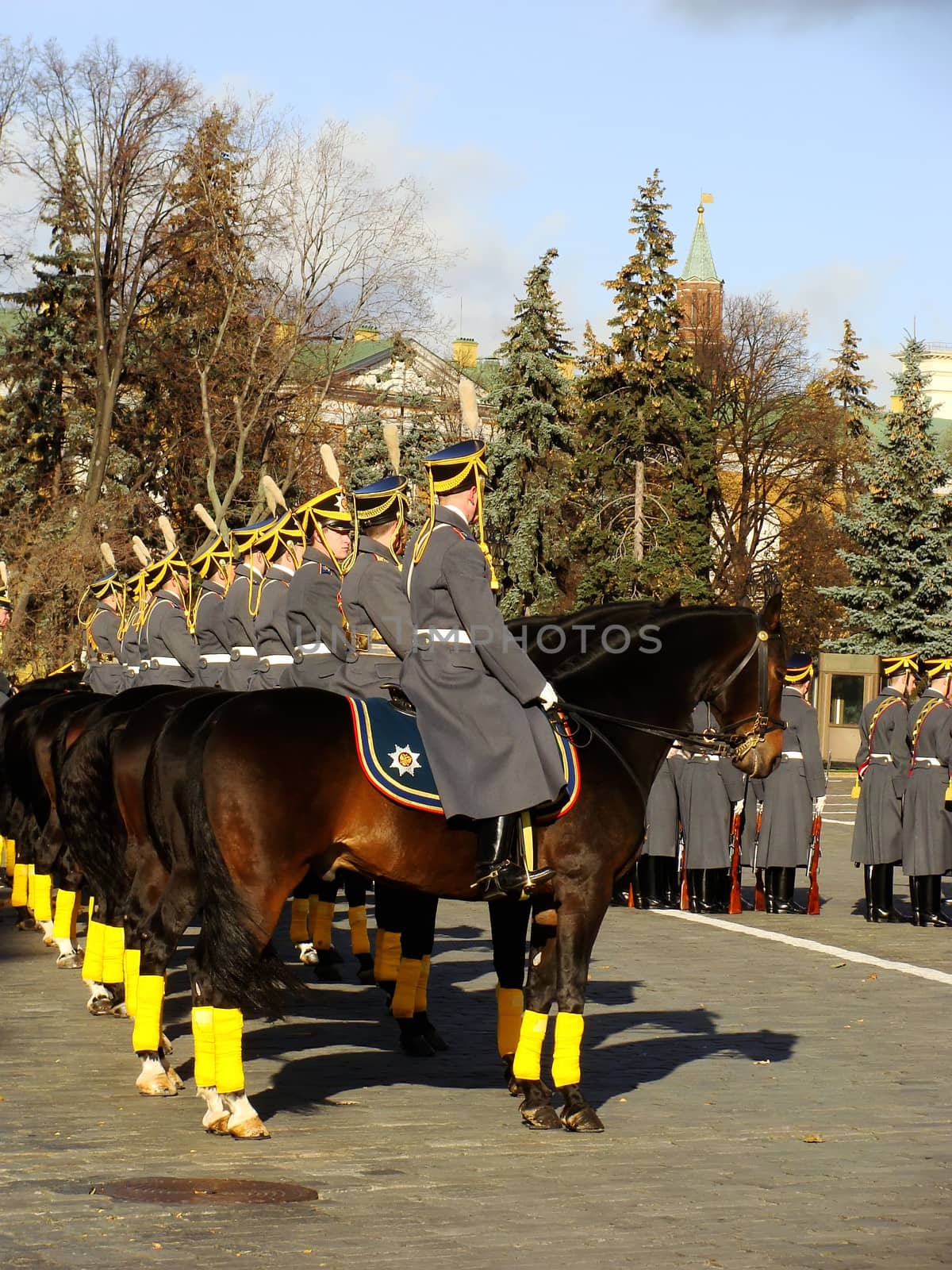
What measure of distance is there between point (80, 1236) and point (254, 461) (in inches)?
1559

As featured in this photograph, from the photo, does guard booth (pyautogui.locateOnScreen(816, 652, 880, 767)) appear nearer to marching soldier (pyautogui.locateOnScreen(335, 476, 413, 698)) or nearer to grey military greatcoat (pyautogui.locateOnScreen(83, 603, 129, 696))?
grey military greatcoat (pyautogui.locateOnScreen(83, 603, 129, 696))

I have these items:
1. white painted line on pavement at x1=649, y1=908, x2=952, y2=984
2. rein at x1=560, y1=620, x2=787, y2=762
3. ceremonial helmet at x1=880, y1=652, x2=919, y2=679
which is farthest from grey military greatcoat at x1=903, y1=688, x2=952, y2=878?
rein at x1=560, y1=620, x2=787, y2=762

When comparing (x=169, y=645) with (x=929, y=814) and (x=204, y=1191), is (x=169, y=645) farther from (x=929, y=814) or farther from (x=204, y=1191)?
(x=204, y=1191)

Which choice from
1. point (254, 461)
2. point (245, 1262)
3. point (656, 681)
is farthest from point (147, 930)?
point (254, 461)

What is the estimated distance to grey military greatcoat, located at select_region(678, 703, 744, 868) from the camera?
699 inches

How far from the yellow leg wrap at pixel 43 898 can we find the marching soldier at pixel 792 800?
7.15 meters

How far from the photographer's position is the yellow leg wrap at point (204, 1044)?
785cm

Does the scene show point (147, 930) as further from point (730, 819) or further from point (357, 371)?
point (357, 371)

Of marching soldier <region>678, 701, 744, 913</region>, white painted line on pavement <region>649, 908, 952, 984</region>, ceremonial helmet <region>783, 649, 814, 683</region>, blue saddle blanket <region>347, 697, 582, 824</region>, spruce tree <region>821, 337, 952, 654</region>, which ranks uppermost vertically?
spruce tree <region>821, 337, 952, 654</region>

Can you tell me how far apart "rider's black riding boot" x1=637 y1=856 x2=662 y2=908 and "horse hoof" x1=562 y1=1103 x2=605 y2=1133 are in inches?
408

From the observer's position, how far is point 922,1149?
7.74 m

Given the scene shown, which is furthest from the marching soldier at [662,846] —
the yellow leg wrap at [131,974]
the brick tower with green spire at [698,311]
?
the brick tower with green spire at [698,311]

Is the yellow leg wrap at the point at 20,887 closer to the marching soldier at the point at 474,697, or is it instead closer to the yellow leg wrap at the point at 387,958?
the yellow leg wrap at the point at 387,958

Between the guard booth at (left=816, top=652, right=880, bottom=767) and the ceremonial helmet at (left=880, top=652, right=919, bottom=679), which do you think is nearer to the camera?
the ceremonial helmet at (left=880, top=652, right=919, bottom=679)
